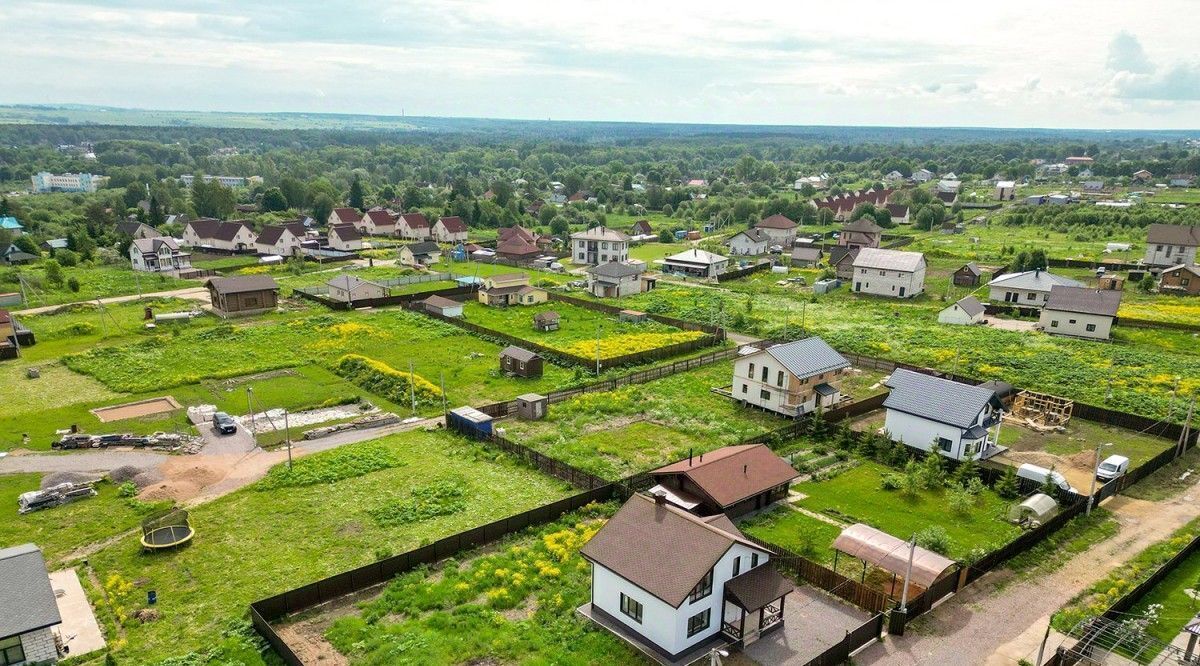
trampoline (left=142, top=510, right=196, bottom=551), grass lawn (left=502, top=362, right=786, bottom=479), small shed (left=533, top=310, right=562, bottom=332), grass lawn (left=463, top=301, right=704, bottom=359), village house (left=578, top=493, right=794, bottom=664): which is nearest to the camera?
village house (left=578, top=493, right=794, bottom=664)

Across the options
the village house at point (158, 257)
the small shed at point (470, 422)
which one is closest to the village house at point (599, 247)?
the village house at point (158, 257)

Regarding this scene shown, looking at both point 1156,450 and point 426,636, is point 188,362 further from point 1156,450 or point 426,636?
point 1156,450

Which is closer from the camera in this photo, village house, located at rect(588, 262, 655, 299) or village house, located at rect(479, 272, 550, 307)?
village house, located at rect(479, 272, 550, 307)

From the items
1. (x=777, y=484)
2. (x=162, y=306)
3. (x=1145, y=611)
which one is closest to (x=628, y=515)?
(x=777, y=484)

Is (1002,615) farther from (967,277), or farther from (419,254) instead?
(419,254)

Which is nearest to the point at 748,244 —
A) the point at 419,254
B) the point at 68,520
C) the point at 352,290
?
the point at 419,254

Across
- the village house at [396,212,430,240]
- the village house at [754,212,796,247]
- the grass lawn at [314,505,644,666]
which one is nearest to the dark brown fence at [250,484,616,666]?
the grass lawn at [314,505,644,666]

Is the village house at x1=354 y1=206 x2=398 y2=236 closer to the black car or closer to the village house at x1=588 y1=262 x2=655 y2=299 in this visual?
the village house at x1=588 y1=262 x2=655 y2=299
